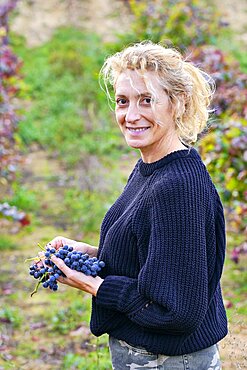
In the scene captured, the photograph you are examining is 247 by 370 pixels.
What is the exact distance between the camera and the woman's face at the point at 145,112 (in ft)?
6.59

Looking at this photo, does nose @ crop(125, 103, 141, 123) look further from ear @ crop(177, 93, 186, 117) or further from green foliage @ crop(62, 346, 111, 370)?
green foliage @ crop(62, 346, 111, 370)

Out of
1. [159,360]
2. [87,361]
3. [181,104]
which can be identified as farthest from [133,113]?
[87,361]

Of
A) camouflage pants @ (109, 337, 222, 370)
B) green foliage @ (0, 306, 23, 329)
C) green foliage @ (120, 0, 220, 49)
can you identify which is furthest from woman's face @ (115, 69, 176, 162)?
green foliage @ (120, 0, 220, 49)

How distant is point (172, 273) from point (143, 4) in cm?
694

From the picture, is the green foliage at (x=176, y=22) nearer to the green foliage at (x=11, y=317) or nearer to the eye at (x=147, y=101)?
the green foliage at (x=11, y=317)

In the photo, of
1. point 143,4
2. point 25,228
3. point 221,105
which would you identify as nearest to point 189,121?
point 221,105

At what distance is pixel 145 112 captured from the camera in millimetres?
2039

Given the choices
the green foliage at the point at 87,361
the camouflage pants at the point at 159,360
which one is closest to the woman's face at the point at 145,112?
the camouflage pants at the point at 159,360

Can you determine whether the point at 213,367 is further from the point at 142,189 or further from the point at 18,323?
the point at 18,323

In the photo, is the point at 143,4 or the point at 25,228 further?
the point at 143,4

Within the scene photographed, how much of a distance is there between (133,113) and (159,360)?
2.38 feet

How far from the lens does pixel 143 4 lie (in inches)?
333

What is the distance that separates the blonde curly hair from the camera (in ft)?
6.62

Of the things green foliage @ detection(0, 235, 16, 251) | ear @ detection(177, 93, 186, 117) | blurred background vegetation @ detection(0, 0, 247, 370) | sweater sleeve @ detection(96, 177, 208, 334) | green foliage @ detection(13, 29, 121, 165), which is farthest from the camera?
green foliage @ detection(13, 29, 121, 165)
